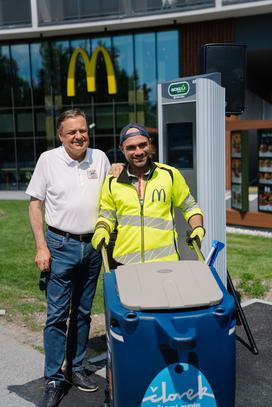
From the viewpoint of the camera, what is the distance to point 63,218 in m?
3.22

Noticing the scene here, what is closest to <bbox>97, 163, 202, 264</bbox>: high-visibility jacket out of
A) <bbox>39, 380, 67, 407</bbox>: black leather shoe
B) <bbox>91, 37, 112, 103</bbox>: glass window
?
<bbox>39, 380, 67, 407</bbox>: black leather shoe

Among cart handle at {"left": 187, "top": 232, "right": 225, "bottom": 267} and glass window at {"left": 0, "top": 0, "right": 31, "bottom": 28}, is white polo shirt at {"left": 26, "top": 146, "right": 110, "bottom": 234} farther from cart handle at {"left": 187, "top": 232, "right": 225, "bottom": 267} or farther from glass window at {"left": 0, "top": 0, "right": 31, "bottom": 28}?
glass window at {"left": 0, "top": 0, "right": 31, "bottom": 28}

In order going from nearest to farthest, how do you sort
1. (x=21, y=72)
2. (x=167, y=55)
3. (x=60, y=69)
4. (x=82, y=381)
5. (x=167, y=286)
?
1. (x=167, y=286)
2. (x=82, y=381)
3. (x=167, y=55)
4. (x=60, y=69)
5. (x=21, y=72)

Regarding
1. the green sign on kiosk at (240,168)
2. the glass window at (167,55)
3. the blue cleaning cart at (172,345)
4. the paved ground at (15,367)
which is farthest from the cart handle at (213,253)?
the glass window at (167,55)

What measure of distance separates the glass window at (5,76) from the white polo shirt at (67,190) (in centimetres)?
2007

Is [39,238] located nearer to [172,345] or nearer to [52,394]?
[52,394]

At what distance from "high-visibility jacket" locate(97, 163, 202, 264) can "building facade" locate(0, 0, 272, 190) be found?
15.7m

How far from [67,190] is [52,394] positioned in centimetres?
136

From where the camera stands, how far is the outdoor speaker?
486cm

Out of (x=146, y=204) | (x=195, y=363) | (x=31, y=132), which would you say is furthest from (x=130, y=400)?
(x=31, y=132)

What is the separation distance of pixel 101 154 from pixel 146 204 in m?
0.69

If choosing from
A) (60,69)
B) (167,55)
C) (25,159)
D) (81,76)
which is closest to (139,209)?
(167,55)

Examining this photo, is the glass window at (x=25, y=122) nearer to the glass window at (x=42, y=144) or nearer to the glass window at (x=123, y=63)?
the glass window at (x=42, y=144)

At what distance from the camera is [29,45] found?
2156 centimetres
